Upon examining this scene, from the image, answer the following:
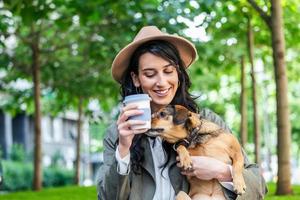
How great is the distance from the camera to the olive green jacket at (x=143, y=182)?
3637 mm

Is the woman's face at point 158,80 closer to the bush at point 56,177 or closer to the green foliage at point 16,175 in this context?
the green foliage at point 16,175

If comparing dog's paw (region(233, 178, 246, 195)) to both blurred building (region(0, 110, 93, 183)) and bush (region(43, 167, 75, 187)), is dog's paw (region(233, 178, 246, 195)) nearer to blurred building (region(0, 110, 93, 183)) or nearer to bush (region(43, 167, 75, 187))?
bush (region(43, 167, 75, 187))

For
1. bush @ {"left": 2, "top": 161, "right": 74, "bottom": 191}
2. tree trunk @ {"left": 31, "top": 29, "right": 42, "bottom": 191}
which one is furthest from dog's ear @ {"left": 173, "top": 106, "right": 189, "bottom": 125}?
bush @ {"left": 2, "top": 161, "right": 74, "bottom": 191}

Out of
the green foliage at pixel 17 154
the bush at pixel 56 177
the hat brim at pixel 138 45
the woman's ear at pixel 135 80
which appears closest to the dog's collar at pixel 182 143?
the woman's ear at pixel 135 80

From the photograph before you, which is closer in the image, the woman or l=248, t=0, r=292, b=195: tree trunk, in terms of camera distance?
the woman

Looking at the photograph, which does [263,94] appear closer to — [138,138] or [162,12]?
[162,12]

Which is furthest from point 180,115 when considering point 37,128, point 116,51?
point 37,128

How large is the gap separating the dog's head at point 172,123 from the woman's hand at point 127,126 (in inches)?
4.5

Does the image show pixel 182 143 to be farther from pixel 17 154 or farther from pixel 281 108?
pixel 17 154

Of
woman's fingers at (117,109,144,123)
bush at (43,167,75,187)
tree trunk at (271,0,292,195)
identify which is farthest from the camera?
bush at (43,167,75,187)

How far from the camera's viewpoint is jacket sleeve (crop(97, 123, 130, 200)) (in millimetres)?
3604

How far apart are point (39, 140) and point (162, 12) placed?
6.15 metres

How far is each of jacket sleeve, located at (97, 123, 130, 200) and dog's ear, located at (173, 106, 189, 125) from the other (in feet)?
1.32

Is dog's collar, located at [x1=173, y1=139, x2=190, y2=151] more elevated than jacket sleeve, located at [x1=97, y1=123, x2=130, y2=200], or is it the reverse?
dog's collar, located at [x1=173, y1=139, x2=190, y2=151]
